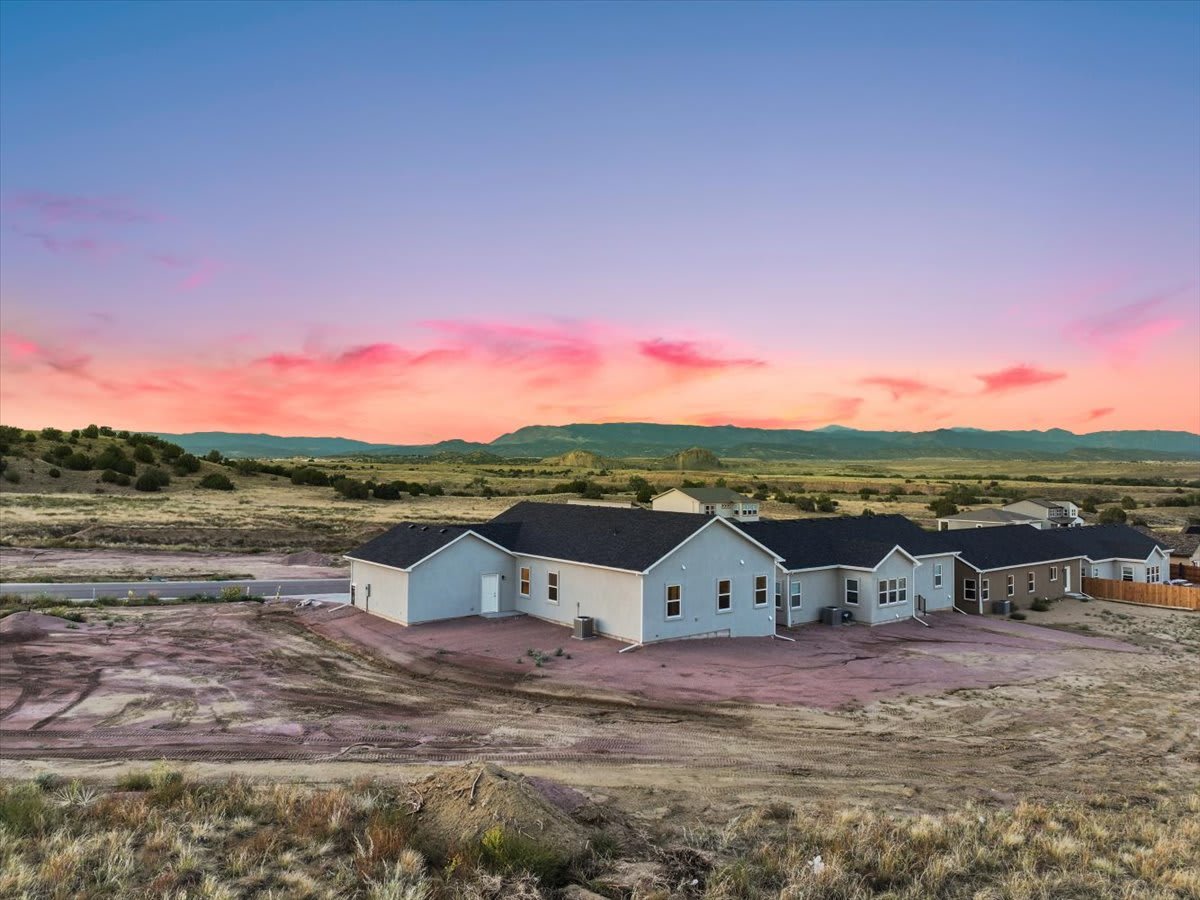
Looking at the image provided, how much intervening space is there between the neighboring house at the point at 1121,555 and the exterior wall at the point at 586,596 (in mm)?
34060

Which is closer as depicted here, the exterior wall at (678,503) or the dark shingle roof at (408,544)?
the dark shingle roof at (408,544)

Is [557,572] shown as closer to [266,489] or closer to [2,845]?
[2,845]

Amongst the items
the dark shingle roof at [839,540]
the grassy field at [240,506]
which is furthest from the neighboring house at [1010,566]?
the grassy field at [240,506]

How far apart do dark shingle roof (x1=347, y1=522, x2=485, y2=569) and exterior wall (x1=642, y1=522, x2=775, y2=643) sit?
30.9 ft

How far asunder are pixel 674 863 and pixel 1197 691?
23775 millimetres

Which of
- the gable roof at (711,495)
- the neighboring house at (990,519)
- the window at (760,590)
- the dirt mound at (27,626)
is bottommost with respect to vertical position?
the dirt mound at (27,626)

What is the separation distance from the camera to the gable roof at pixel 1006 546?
43.0m

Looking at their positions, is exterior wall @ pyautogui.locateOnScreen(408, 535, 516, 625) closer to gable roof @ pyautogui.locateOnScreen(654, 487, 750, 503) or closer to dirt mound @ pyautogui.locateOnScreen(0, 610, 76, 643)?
dirt mound @ pyautogui.locateOnScreen(0, 610, 76, 643)

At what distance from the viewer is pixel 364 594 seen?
35.0 meters

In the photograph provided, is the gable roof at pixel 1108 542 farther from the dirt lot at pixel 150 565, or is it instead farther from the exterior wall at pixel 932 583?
the dirt lot at pixel 150 565

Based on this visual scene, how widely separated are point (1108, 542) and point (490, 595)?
41707 millimetres

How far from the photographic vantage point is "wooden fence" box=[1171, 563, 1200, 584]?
54312 mm

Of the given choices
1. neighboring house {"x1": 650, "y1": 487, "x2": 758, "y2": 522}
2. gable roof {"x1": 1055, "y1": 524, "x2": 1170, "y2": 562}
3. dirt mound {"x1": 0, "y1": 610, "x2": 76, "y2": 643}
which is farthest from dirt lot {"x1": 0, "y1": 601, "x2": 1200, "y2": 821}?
neighboring house {"x1": 650, "y1": 487, "x2": 758, "y2": 522}

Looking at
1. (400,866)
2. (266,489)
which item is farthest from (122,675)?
(266,489)
